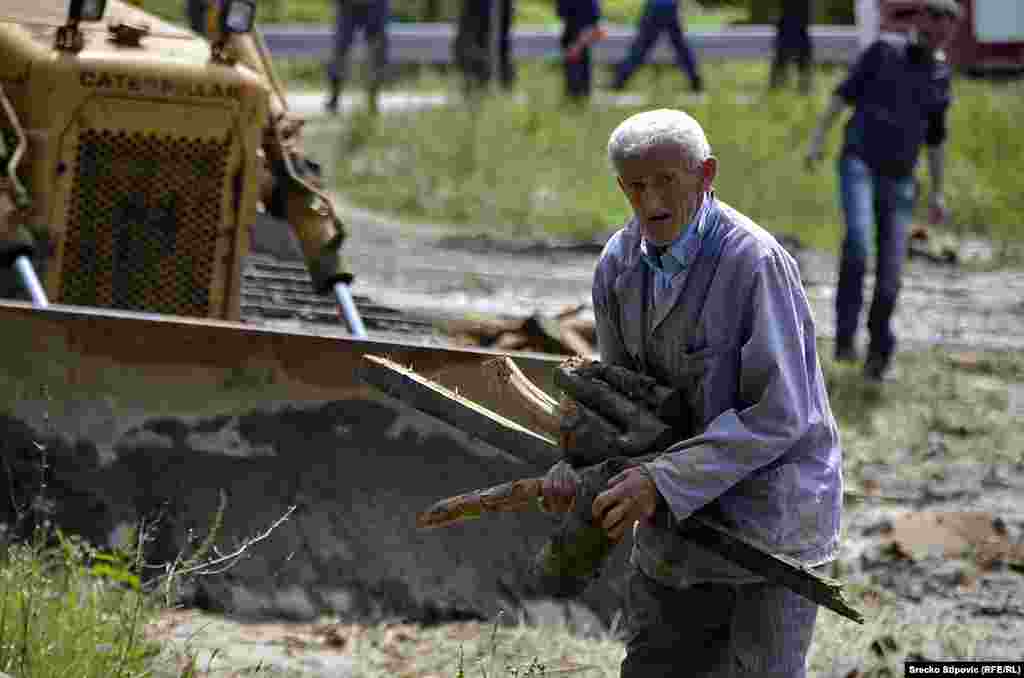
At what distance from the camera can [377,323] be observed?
8398 mm

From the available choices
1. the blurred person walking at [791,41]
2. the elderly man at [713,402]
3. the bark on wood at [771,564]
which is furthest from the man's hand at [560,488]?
the blurred person walking at [791,41]

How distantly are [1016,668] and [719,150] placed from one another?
11.3m

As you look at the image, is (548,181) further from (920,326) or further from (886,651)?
(886,651)

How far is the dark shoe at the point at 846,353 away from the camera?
10.1 m

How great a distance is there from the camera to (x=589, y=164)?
16.6 meters

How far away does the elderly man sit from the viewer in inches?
146

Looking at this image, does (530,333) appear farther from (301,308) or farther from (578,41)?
(578,41)

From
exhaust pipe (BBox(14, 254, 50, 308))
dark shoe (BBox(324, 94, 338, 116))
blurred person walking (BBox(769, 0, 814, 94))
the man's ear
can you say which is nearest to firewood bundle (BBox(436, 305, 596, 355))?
exhaust pipe (BBox(14, 254, 50, 308))

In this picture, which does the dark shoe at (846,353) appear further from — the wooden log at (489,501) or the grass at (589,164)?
the wooden log at (489,501)

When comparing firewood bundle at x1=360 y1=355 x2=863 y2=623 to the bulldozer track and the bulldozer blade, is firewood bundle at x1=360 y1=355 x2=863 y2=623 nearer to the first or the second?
the bulldozer blade

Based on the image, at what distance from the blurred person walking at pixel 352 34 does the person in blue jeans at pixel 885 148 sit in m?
10.7

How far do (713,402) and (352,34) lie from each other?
17225 millimetres

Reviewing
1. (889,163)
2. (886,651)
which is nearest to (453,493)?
(886,651)

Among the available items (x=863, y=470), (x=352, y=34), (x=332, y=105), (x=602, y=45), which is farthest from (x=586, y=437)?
(x=602, y=45)
